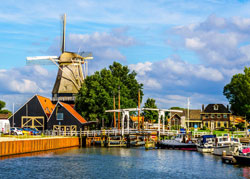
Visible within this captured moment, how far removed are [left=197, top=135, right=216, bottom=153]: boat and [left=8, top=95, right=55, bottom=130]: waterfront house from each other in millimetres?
36188

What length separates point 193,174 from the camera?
132 ft

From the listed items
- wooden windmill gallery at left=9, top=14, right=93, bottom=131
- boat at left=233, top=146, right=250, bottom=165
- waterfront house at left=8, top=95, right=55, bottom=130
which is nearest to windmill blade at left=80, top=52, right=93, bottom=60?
wooden windmill gallery at left=9, top=14, right=93, bottom=131

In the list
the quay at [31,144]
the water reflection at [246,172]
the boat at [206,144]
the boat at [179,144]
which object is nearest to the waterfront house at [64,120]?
the quay at [31,144]

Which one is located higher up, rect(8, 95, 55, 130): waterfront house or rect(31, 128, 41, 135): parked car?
rect(8, 95, 55, 130): waterfront house

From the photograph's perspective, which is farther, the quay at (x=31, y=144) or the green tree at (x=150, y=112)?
the green tree at (x=150, y=112)

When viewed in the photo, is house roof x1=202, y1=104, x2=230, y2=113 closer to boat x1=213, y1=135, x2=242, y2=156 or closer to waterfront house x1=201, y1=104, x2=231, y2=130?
waterfront house x1=201, y1=104, x2=231, y2=130

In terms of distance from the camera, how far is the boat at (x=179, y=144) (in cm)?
6751

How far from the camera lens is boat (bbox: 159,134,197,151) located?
67.5 metres

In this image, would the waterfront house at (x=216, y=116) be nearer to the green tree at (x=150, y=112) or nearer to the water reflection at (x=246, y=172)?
the green tree at (x=150, y=112)

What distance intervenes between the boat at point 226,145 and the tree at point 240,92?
40702 millimetres

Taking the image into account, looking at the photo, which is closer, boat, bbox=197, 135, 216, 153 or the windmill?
boat, bbox=197, 135, 216, 153

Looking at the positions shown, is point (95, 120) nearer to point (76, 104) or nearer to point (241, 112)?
point (76, 104)

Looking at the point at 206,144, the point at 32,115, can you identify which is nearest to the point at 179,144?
the point at 206,144

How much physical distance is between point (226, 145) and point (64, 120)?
122 ft
